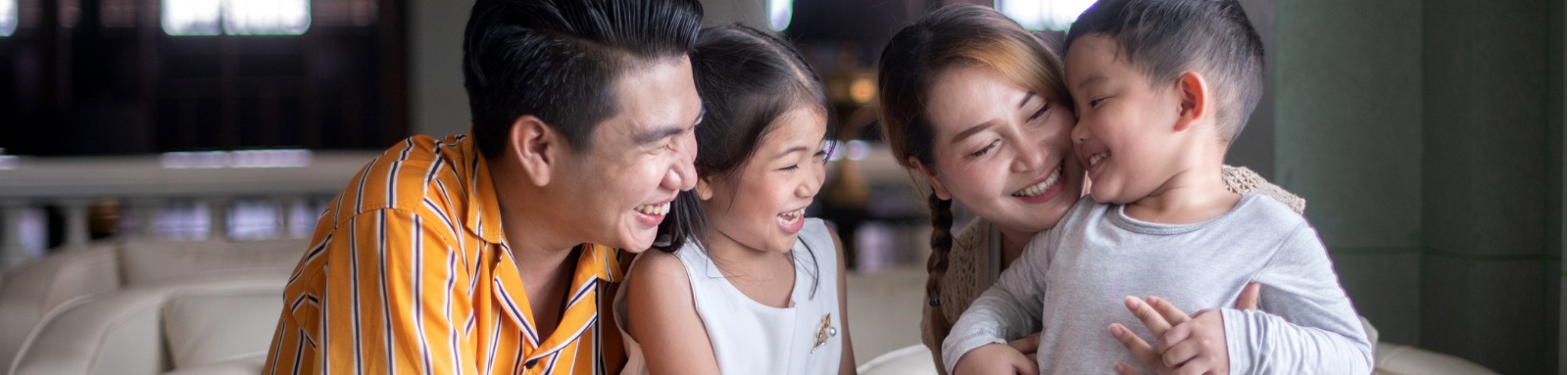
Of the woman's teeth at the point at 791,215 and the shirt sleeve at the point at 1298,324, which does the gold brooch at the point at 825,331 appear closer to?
the woman's teeth at the point at 791,215

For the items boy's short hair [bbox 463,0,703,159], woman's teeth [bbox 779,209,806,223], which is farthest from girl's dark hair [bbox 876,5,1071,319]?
boy's short hair [bbox 463,0,703,159]

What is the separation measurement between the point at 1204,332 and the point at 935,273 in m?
0.42

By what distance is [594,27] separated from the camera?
1.06 metres

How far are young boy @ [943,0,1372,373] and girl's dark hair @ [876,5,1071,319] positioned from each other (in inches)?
2.4

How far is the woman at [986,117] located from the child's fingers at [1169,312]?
180mm

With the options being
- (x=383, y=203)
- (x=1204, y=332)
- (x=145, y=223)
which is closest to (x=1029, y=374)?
(x=1204, y=332)

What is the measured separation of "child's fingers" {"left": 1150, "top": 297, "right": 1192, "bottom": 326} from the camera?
94cm

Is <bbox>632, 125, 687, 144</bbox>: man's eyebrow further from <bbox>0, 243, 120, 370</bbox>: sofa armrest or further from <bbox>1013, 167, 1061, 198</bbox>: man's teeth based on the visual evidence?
<bbox>0, 243, 120, 370</bbox>: sofa armrest

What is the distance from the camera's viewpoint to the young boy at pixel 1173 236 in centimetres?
94

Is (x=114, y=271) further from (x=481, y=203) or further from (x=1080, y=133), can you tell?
(x=1080, y=133)

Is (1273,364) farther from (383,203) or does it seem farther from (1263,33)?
(1263,33)

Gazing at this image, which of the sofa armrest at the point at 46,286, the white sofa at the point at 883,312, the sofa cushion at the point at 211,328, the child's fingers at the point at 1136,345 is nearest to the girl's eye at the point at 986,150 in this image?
the child's fingers at the point at 1136,345

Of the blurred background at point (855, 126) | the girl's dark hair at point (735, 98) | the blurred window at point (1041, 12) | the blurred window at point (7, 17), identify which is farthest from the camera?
the blurred window at point (7, 17)

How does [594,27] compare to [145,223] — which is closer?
[594,27]
